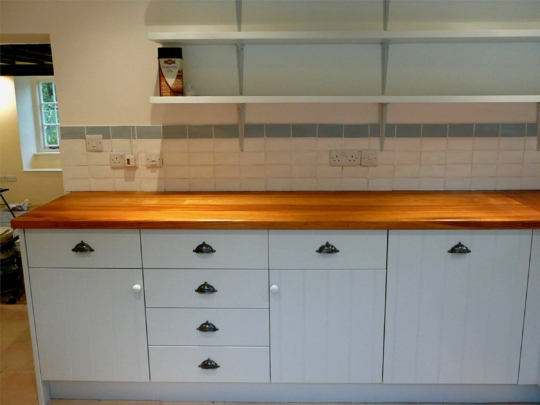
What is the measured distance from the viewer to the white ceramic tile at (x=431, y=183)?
2.26 metres

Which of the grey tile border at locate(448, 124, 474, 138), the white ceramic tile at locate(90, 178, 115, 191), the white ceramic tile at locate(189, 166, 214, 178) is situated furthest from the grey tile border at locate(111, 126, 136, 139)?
the grey tile border at locate(448, 124, 474, 138)

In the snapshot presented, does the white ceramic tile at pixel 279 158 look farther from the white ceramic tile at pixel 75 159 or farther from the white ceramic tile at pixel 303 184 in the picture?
the white ceramic tile at pixel 75 159

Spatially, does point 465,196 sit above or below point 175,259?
above

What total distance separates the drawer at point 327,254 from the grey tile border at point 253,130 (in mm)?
693

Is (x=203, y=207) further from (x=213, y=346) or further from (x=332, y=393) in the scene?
(x=332, y=393)

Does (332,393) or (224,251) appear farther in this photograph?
(332,393)

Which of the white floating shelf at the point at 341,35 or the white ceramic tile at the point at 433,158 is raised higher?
the white floating shelf at the point at 341,35

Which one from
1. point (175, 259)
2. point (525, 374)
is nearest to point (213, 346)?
point (175, 259)

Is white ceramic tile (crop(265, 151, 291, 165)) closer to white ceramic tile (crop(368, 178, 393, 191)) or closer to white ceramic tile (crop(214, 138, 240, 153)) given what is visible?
white ceramic tile (crop(214, 138, 240, 153))

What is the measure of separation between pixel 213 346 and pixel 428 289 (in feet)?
3.09

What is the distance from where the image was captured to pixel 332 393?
1.97 m

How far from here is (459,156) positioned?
2.25m

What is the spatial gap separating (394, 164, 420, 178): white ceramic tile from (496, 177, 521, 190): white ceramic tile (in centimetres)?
43

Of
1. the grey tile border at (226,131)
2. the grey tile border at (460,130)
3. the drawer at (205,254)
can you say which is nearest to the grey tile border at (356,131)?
the grey tile border at (460,130)
